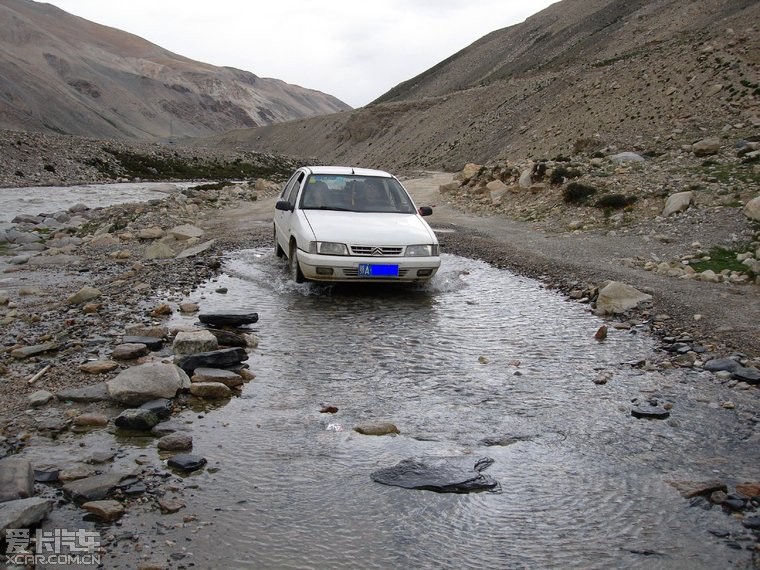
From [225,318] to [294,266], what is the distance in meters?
2.19

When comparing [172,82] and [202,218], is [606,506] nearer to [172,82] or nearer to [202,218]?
[202,218]

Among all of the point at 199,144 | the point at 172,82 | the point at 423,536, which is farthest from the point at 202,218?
the point at 172,82

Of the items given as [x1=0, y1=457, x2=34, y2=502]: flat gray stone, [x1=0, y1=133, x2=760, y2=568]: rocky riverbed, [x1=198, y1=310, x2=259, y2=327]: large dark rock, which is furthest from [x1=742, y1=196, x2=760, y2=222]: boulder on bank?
[x1=0, y1=457, x2=34, y2=502]: flat gray stone

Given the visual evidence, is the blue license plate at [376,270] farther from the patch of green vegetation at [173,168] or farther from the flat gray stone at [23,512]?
the patch of green vegetation at [173,168]

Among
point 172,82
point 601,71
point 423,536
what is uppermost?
point 172,82

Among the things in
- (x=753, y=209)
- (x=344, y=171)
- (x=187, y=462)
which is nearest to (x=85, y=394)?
(x=187, y=462)

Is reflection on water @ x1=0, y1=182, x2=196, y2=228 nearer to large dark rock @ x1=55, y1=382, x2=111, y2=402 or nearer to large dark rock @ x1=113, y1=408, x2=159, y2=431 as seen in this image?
large dark rock @ x1=55, y1=382, x2=111, y2=402

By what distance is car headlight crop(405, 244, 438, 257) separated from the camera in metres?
8.66

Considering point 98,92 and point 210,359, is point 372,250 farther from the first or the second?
point 98,92

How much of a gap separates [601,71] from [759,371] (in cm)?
4016

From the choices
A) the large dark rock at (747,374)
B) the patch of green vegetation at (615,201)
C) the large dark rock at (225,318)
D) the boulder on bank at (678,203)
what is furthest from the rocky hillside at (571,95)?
the large dark rock at (225,318)

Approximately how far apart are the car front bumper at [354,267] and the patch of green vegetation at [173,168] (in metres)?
41.7

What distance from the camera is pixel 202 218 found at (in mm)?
19359

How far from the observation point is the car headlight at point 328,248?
333 inches
